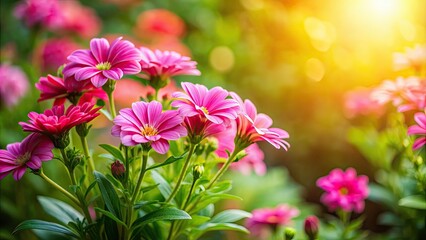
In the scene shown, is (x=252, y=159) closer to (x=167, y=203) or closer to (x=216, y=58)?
(x=167, y=203)

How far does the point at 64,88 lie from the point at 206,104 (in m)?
0.23

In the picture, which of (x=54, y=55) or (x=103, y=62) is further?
(x=54, y=55)

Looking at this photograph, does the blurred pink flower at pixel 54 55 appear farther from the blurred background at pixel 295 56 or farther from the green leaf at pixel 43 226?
the green leaf at pixel 43 226

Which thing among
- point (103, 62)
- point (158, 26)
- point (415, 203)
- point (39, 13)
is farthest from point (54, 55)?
point (415, 203)

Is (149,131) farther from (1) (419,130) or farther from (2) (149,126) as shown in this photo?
(1) (419,130)

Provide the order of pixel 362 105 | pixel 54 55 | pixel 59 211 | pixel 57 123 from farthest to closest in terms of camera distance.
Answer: pixel 54 55, pixel 362 105, pixel 59 211, pixel 57 123

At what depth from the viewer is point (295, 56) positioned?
1.89 meters

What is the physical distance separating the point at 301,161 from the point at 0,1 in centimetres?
177

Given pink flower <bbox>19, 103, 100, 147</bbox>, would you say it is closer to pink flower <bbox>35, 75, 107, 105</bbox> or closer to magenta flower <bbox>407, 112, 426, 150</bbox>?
pink flower <bbox>35, 75, 107, 105</bbox>

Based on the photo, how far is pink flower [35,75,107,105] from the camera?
0.74 meters

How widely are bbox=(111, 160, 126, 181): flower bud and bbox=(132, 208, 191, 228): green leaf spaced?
0.07 meters

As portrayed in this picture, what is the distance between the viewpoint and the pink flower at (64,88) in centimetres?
Answer: 74

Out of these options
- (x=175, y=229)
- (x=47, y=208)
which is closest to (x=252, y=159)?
(x=175, y=229)

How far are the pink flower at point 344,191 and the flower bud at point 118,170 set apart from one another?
1.49ft
